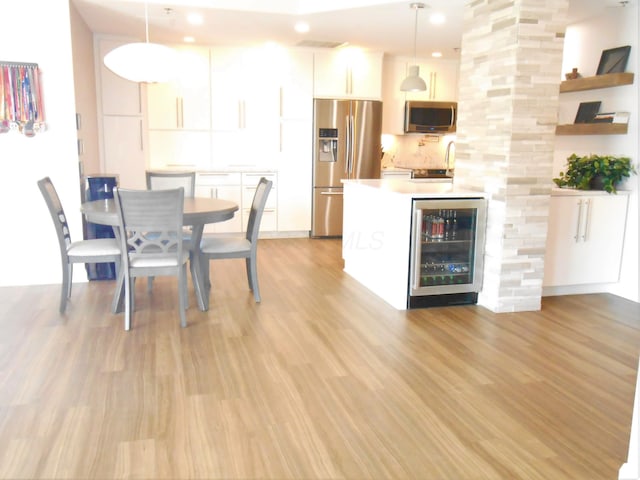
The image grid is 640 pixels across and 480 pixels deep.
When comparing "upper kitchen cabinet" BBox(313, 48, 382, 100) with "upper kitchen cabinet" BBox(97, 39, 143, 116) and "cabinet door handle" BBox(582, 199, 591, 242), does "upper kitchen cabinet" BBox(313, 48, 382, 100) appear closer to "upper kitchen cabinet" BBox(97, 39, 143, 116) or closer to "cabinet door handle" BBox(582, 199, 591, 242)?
"upper kitchen cabinet" BBox(97, 39, 143, 116)

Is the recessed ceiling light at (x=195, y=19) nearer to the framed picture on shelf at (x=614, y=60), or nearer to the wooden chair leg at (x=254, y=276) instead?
the wooden chair leg at (x=254, y=276)

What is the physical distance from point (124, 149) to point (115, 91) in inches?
25.9

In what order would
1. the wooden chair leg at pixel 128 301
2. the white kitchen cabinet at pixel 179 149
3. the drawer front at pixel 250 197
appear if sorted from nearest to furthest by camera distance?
the wooden chair leg at pixel 128 301
the white kitchen cabinet at pixel 179 149
the drawer front at pixel 250 197

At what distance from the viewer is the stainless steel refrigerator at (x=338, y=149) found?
22.4 ft

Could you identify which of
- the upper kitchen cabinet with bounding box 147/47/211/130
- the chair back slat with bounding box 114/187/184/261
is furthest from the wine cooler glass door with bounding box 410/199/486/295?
the upper kitchen cabinet with bounding box 147/47/211/130

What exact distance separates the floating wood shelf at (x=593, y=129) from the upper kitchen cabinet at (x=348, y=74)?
266 centimetres

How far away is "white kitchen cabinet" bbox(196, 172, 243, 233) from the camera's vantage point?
6.63 metres

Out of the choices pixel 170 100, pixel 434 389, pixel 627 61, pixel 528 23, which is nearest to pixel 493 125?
pixel 528 23

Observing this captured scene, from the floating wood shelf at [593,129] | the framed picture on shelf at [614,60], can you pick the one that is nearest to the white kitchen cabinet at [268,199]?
the floating wood shelf at [593,129]

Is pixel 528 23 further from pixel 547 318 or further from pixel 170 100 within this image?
pixel 170 100

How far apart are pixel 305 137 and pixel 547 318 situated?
395 cm

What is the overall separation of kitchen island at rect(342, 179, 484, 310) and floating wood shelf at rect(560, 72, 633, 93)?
5.07 feet

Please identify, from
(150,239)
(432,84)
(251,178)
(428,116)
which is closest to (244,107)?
(251,178)

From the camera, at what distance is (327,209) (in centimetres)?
702
